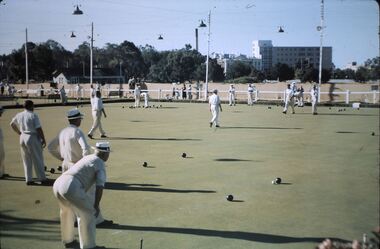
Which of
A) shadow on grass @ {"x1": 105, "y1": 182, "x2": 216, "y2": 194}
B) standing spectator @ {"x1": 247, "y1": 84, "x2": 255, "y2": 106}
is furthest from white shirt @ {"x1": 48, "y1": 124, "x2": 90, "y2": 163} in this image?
standing spectator @ {"x1": 247, "y1": 84, "x2": 255, "y2": 106}

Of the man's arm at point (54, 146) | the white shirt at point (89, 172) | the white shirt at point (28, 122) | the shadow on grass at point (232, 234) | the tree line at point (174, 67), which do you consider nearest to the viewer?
the white shirt at point (89, 172)

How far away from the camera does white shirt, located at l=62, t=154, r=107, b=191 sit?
5420 mm

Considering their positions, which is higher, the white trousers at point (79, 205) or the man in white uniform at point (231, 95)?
the man in white uniform at point (231, 95)

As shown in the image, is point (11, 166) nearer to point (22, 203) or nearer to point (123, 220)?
point (22, 203)

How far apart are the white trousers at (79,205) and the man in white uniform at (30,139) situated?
3955 mm

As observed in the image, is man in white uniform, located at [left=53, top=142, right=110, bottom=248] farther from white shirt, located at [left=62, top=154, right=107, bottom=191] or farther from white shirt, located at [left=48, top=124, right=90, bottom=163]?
white shirt, located at [left=48, top=124, right=90, bottom=163]

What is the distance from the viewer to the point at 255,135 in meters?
17.3

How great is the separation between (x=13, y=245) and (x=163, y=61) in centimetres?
8884

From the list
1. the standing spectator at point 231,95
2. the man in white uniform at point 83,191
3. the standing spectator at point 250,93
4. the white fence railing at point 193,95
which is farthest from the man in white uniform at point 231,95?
the man in white uniform at point 83,191

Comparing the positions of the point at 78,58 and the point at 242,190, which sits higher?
the point at 78,58

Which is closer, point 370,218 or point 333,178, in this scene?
point 370,218

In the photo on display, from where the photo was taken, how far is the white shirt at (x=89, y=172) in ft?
17.8

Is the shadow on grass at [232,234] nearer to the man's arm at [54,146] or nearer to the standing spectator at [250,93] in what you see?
the man's arm at [54,146]

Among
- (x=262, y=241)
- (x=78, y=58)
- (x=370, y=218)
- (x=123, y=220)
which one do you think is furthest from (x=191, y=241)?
(x=78, y=58)
